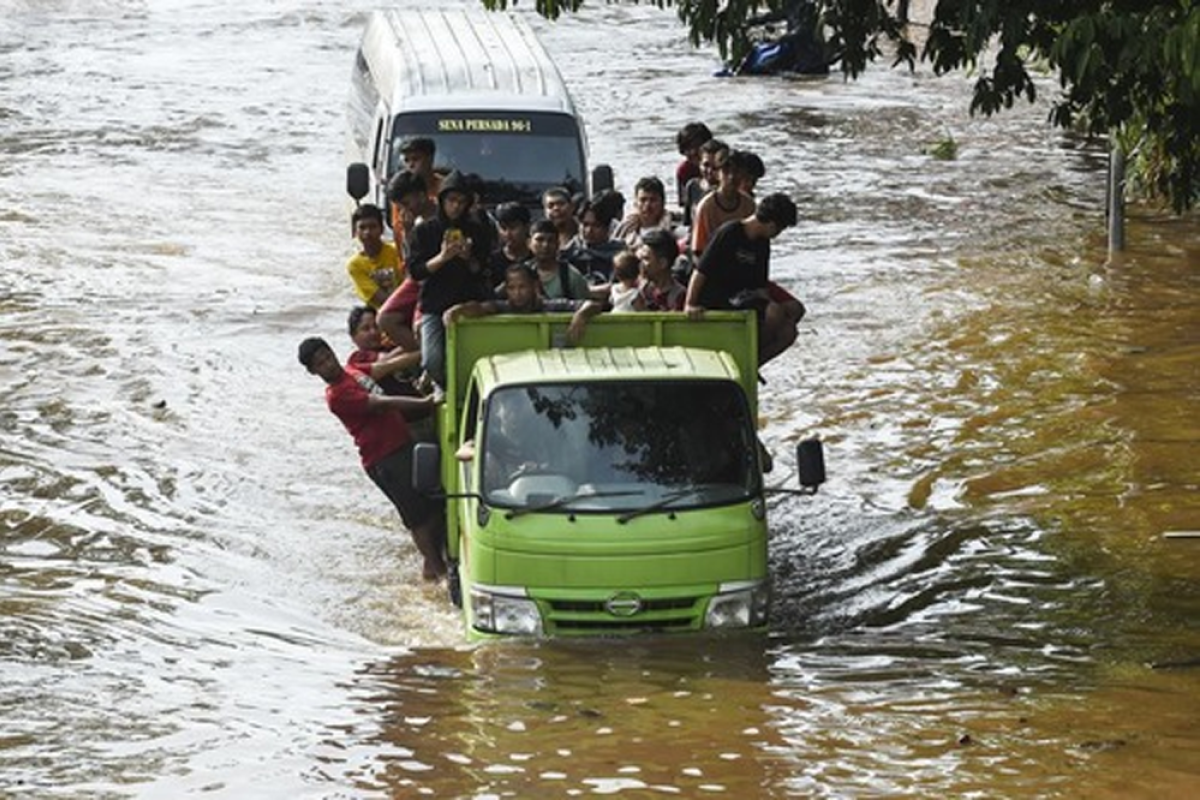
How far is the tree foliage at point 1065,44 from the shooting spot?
37.4 feet

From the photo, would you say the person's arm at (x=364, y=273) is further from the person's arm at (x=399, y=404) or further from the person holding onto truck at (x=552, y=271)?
the person's arm at (x=399, y=404)

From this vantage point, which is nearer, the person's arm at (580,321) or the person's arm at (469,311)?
the person's arm at (580,321)

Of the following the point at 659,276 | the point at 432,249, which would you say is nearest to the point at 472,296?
the point at 432,249

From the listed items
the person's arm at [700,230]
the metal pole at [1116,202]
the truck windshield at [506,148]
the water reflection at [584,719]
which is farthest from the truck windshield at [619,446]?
the metal pole at [1116,202]

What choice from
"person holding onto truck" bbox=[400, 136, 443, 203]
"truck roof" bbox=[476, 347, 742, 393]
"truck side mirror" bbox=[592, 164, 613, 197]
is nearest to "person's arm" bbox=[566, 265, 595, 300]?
"truck roof" bbox=[476, 347, 742, 393]

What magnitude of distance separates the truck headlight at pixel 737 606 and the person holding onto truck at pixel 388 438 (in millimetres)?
2302

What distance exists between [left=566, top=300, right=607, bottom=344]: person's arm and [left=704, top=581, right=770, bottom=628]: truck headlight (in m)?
1.72

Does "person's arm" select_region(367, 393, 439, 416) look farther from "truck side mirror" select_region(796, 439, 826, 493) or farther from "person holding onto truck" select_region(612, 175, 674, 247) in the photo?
"person holding onto truck" select_region(612, 175, 674, 247)

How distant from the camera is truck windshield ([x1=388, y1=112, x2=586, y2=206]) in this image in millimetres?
21297

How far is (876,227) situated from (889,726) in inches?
681

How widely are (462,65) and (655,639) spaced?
1172cm

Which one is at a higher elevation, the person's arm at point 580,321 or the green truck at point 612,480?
the person's arm at point 580,321

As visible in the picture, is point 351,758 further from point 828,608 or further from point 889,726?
point 828,608

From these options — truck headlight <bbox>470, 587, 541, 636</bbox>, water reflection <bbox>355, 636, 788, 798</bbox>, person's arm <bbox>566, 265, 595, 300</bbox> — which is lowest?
water reflection <bbox>355, 636, 788, 798</bbox>
